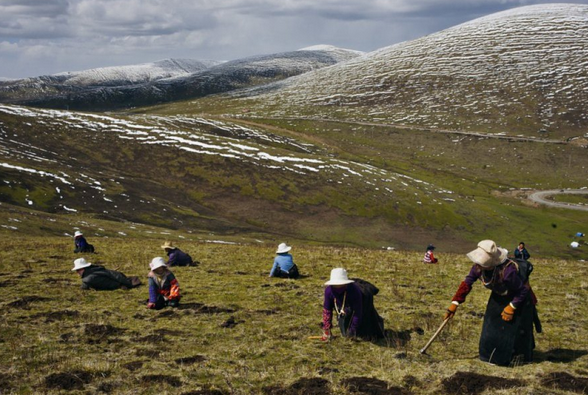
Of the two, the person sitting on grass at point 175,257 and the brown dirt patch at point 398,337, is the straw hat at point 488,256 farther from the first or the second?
the person sitting on grass at point 175,257

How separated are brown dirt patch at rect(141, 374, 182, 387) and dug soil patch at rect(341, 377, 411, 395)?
403cm

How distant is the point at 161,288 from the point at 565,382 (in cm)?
1360

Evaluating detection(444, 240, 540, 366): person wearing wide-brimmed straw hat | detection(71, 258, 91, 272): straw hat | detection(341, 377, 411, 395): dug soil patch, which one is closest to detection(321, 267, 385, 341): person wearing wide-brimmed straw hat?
detection(444, 240, 540, 366): person wearing wide-brimmed straw hat

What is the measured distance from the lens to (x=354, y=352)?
1415 cm

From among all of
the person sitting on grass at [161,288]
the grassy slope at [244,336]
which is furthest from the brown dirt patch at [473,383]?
the person sitting on grass at [161,288]

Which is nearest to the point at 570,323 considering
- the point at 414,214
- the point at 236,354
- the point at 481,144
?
the point at 236,354

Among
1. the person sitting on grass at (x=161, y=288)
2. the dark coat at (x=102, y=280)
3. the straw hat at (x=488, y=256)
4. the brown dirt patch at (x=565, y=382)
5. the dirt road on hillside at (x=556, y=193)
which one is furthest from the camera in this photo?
the dirt road on hillside at (x=556, y=193)

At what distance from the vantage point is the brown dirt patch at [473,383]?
1142 cm

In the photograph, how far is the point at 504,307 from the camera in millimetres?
13164

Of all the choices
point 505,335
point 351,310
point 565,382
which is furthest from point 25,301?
point 565,382

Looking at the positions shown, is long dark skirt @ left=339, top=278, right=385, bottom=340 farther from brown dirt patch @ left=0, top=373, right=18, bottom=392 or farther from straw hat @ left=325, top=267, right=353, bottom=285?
brown dirt patch @ left=0, top=373, right=18, bottom=392

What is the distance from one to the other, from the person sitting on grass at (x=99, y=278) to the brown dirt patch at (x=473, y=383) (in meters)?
15.1

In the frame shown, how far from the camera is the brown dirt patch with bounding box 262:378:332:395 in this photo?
11.4 metres

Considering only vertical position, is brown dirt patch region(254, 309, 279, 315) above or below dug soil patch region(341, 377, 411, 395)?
below
